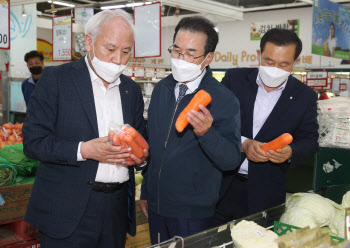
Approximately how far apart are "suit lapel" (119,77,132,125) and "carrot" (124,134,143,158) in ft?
1.07

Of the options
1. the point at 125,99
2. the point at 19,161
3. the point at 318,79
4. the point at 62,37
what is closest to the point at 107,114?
the point at 125,99

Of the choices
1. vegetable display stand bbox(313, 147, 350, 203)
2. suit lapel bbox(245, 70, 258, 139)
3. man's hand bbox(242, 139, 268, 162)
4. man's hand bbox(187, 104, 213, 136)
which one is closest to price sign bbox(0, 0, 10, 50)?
suit lapel bbox(245, 70, 258, 139)

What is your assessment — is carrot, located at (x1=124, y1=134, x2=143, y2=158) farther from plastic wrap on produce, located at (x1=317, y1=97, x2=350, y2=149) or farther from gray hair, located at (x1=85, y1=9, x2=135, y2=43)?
plastic wrap on produce, located at (x1=317, y1=97, x2=350, y2=149)

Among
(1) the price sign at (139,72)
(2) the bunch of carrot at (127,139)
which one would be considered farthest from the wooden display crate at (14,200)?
(1) the price sign at (139,72)

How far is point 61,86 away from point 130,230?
1.03m

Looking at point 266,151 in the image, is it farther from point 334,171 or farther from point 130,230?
point 334,171

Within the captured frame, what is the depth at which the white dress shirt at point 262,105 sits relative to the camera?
2611mm

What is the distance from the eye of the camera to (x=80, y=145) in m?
1.95

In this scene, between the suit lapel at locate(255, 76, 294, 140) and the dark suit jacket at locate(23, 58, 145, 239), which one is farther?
the suit lapel at locate(255, 76, 294, 140)

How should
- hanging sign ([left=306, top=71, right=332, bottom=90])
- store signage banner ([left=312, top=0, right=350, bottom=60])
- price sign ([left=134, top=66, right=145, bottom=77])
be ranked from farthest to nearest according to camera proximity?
price sign ([left=134, top=66, right=145, bottom=77]) < hanging sign ([left=306, top=71, right=332, bottom=90]) < store signage banner ([left=312, top=0, right=350, bottom=60])

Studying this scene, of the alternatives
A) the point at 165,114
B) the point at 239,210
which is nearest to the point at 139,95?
the point at 165,114

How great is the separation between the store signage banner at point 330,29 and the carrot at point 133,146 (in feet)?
19.3

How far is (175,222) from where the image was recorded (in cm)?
216

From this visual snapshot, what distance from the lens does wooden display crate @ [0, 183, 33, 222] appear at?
3203mm
